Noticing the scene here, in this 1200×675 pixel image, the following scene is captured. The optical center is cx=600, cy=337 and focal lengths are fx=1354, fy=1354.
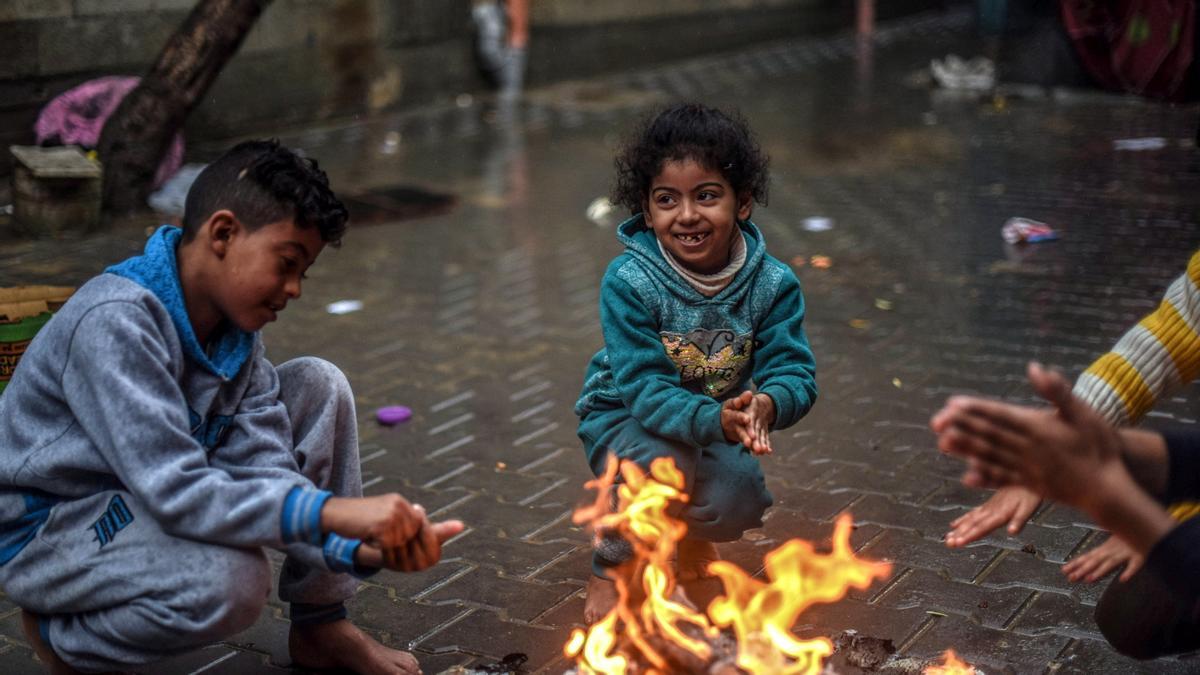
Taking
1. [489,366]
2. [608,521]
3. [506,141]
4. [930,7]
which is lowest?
[930,7]

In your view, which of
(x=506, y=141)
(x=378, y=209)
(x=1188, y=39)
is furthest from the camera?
→ (x=506, y=141)

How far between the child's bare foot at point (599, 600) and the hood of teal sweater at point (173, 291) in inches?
41.1

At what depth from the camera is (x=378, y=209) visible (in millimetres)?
8422

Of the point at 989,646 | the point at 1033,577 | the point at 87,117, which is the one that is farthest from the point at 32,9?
the point at 989,646

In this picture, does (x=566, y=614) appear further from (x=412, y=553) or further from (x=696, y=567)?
(x=412, y=553)

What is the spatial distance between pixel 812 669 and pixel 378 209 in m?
6.28

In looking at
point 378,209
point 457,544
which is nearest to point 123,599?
point 457,544

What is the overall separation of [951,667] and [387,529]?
1314mm

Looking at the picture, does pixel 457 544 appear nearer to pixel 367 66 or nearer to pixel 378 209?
pixel 378 209

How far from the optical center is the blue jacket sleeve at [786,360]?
3.19m

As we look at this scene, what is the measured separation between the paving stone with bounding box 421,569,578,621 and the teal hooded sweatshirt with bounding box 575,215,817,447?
0.51 meters

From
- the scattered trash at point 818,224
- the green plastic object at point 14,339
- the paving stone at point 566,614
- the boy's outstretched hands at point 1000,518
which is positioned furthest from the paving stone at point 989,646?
the scattered trash at point 818,224

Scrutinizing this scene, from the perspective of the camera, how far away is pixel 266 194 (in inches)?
108

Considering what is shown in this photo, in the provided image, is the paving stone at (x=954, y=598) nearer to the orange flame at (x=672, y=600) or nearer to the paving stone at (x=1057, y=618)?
the paving stone at (x=1057, y=618)
